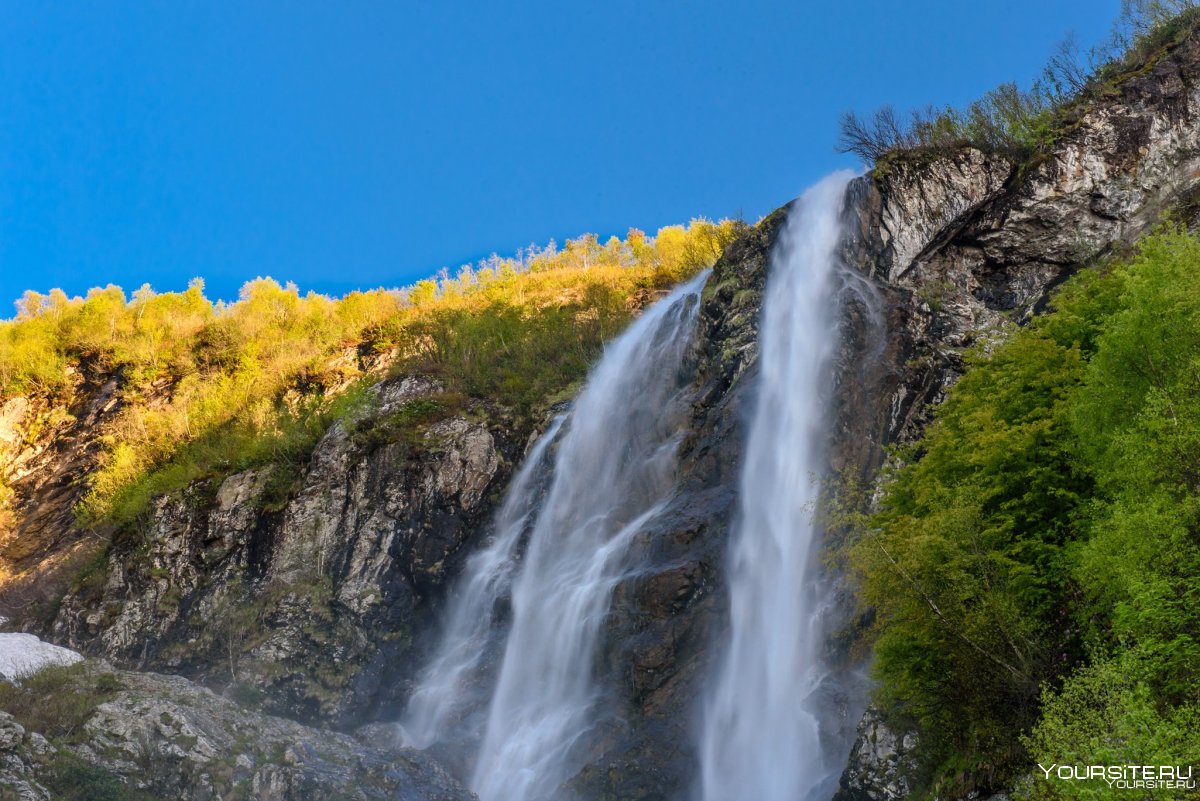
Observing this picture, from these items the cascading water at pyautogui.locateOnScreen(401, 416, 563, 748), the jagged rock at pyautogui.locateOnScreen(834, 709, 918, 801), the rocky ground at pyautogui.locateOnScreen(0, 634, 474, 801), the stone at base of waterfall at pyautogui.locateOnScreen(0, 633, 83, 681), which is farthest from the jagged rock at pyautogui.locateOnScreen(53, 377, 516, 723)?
the jagged rock at pyautogui.locateOnScreen(834, 709, 918, 801)

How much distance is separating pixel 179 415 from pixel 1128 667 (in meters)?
44.6

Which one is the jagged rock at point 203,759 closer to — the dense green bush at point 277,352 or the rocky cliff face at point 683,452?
the rocky cliff face at point 683,452

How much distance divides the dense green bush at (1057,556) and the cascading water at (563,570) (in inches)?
425

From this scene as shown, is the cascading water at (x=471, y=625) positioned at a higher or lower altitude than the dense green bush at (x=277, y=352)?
lower

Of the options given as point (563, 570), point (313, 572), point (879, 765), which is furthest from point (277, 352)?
point (879, 765)

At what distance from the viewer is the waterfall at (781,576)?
21.0m

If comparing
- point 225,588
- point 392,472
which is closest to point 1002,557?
point 392,472

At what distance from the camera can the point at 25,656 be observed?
2797 cm

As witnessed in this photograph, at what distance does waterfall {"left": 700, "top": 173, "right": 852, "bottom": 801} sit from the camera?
21047mm

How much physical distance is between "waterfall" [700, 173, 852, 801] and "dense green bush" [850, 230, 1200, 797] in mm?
4528

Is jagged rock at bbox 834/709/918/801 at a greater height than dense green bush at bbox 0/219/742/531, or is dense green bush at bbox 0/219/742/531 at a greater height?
dense green bush at bbox 0/219/742/531

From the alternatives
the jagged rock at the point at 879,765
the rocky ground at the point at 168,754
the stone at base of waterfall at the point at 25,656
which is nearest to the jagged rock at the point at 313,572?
the stone at base of waterfall at the point at 25,656

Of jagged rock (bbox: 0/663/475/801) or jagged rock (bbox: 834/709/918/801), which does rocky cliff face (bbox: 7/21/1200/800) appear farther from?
jagged rock (bbox: 834/709/918/801)

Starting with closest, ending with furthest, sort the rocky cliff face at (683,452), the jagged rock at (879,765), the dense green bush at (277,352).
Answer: the jagged rock at (879,765) < the rocky cliff face at (683,452) < the dense green bush at (277,352)
